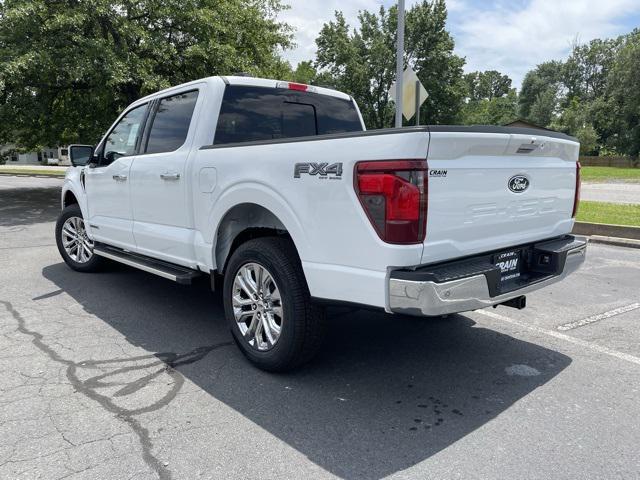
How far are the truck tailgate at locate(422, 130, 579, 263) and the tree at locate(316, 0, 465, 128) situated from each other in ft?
118

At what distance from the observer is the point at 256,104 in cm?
Result: 428

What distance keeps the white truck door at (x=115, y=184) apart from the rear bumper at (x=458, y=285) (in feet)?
10.5

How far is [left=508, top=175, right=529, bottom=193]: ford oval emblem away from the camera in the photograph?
3.10m

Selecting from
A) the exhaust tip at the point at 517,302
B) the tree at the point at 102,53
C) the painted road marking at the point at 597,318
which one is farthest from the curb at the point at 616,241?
the tree at the point at 102,53

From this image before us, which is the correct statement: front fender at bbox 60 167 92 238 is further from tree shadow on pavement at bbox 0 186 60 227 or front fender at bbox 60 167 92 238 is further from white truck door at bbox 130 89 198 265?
tree shadow on pavement at bbox 0 186 60 227

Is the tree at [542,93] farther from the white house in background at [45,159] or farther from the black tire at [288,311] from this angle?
the black tire at [288,311]

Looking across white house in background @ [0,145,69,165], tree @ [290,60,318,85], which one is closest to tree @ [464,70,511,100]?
tree @ [290,60,318,85]

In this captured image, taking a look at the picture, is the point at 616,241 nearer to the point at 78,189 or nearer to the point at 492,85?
the point at 78,189

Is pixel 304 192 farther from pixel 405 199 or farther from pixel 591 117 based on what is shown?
pixel 591 117

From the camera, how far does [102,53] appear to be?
11695mm

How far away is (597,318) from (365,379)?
2.66m

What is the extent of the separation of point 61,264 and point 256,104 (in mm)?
4214

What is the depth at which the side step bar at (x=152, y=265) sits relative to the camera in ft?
13.1

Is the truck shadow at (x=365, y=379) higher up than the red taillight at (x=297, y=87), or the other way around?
the red taillight at (x=297, y=87)
